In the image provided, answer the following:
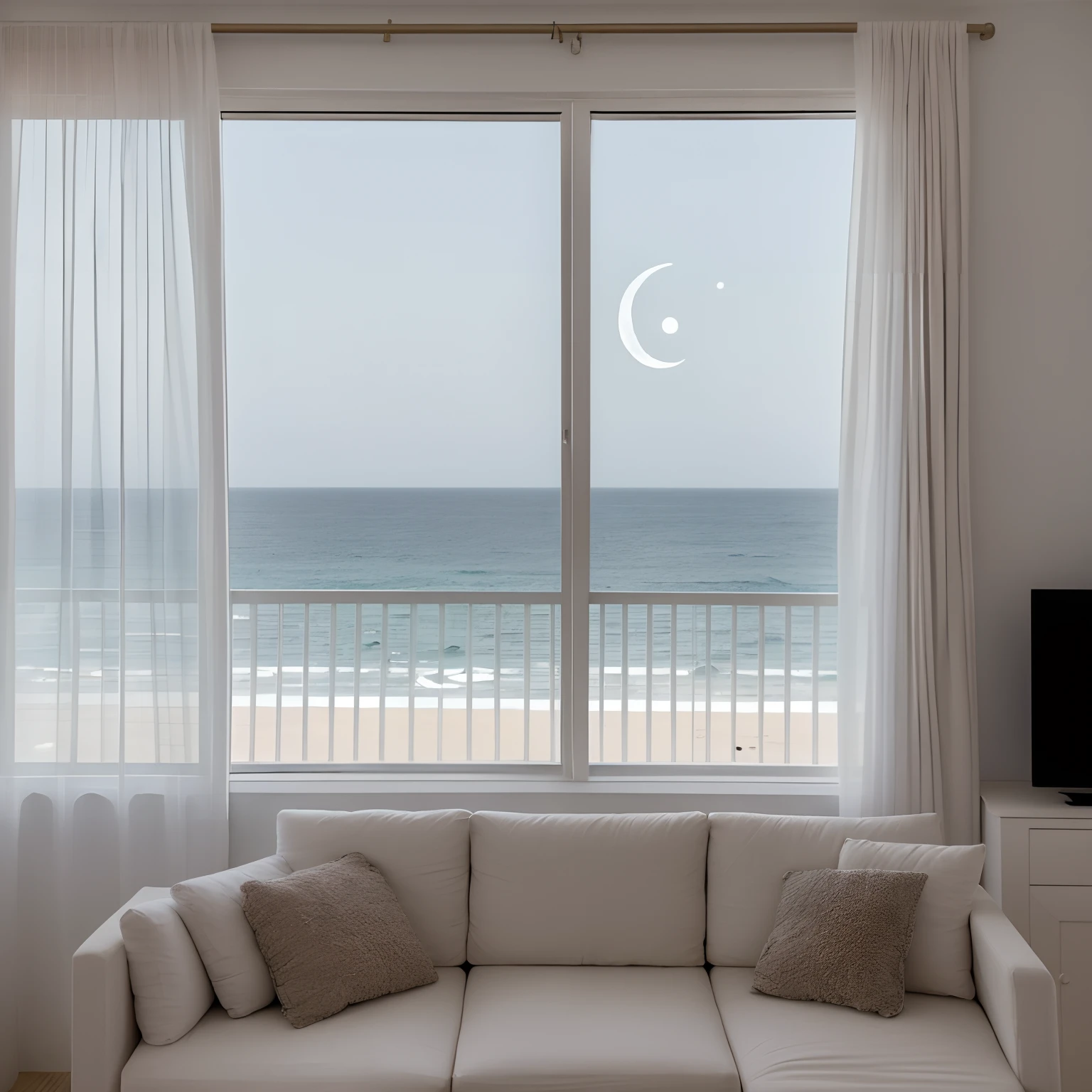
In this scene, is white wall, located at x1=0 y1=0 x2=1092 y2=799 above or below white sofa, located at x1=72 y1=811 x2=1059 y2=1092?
above

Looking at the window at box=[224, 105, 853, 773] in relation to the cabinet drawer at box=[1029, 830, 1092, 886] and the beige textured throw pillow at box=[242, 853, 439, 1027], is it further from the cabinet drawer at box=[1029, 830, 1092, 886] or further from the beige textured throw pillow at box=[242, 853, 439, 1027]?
the beige textured throw pillow at box=[242, 853, 439, 1027]

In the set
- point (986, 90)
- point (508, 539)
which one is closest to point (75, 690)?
point (986, 90)

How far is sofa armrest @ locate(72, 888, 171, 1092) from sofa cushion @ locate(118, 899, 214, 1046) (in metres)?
0.04

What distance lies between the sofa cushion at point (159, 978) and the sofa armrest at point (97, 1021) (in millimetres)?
36

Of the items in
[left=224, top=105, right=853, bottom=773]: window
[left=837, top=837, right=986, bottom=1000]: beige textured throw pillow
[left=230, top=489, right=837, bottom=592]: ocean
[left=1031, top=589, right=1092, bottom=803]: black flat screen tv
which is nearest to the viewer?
[left=837, top=837, right=986, bottom=1000]: beige textured throw pillow

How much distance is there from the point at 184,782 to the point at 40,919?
24.1 inches

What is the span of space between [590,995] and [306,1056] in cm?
65

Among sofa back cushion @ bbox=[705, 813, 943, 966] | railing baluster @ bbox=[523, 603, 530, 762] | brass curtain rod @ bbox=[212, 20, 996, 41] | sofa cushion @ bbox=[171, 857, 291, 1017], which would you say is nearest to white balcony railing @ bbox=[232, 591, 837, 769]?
railing baluster @ bbox=[523, 603, 530, 762]

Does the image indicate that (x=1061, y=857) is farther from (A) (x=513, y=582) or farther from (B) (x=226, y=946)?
(A) (x=513, y=582)

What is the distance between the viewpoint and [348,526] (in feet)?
34.2

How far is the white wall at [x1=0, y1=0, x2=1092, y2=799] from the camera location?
8.57 ft

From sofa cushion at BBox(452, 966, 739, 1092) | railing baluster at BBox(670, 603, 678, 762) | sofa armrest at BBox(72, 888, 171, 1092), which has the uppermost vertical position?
railing baluster at BBox(670, 603, 678, 762)

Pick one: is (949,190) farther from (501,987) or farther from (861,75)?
(501,987)

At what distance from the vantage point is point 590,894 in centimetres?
218
